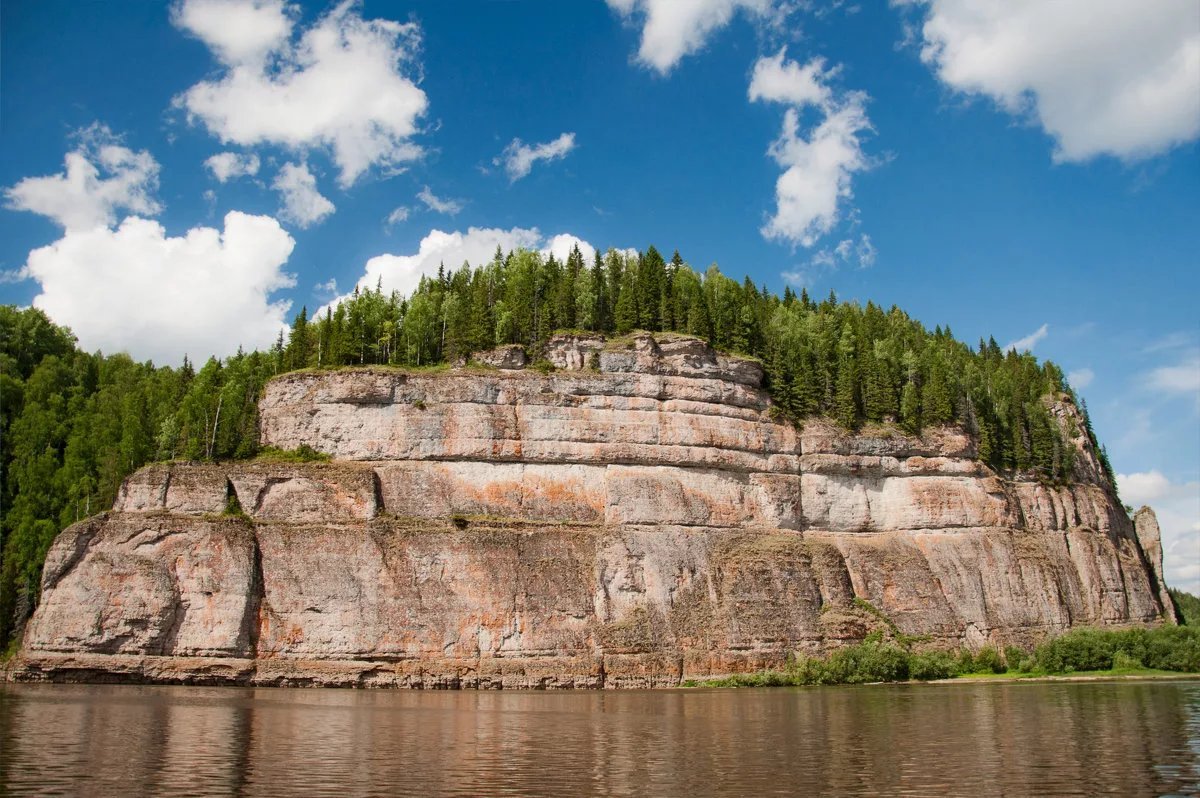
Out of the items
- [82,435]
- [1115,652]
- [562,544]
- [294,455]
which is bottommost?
[1115,652]

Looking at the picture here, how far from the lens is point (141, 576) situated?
62.7m

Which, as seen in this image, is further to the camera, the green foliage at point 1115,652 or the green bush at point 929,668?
the green foliage at point 1115,652

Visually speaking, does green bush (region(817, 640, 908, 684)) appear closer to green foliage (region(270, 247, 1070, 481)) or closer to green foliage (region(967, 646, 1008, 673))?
green foliage (region(967, 646, 1008, 673))

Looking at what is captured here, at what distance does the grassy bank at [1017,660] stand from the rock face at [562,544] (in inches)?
95.6

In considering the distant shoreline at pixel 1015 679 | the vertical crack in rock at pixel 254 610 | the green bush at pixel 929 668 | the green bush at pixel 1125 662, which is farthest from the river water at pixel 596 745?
the green bush at pixel 1125 662

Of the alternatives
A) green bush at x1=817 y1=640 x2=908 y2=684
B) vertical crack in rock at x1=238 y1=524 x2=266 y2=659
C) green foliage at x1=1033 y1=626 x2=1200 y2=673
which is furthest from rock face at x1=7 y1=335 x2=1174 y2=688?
green foliage at x1=1033 y1=626 x2=1200 y2=673

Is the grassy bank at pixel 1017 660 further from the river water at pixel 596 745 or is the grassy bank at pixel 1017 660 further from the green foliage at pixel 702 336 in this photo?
the green foliage at pixel 702 336

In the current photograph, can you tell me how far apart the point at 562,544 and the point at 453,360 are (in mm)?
21609

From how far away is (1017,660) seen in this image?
235 feet

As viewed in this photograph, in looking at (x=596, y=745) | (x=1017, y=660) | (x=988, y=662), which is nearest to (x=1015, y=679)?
(x=988, y=662)

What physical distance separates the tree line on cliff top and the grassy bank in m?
19.7

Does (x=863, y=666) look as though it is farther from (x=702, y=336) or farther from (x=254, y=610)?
(x=254, y=610)

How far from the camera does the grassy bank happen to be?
65312 millimetres

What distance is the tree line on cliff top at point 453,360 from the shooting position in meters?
78.9
